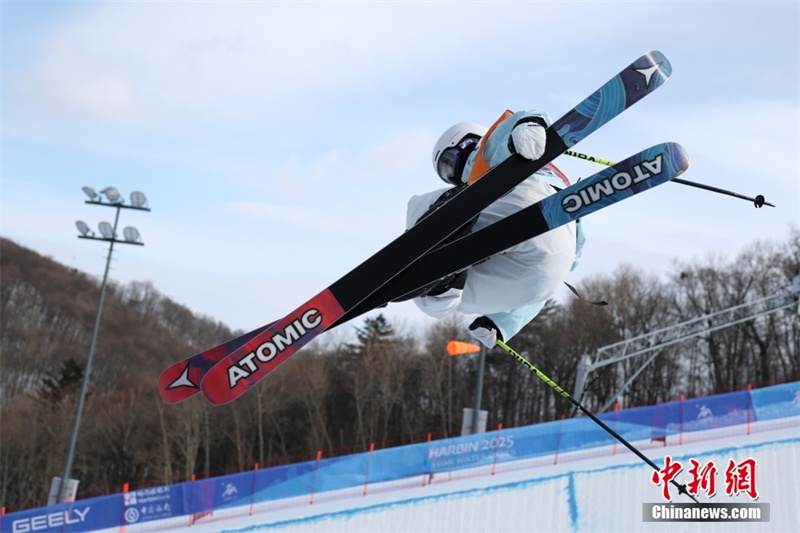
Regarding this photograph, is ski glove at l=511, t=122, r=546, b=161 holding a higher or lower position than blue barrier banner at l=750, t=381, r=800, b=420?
lower

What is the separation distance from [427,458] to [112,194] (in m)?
9.67

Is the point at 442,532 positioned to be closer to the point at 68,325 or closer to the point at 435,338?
the point at 435,338

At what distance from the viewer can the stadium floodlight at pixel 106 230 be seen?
18.9 m

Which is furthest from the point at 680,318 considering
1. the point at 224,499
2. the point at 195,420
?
the point at 224,499

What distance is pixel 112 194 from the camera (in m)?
19.1

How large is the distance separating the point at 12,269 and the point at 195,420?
5961 centimetres

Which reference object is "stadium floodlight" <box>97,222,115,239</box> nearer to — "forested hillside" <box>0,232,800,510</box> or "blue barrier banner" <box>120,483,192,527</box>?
"blue barrier banner" <box>120,483,192,527</box>

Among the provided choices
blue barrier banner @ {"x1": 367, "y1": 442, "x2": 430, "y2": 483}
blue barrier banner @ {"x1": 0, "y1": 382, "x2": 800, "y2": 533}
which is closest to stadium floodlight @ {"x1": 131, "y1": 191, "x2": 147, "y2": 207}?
blue barrier banner @ {"x1": 0, "y1": 382, "x2": 800, "y2": 533}

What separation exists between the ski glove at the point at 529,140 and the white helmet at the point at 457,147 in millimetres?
564

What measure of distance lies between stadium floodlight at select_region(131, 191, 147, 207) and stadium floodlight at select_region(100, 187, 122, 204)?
0.31 meters

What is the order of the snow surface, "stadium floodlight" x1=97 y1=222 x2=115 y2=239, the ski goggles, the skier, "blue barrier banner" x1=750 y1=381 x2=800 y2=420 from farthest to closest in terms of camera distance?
"stadium floodlight" x1=97 y1=222 x2=115 y2=239, "blue barrier banner" x1=750 y1=381 x2=800 y2=420, the snow surface, the ski goggles, the skier

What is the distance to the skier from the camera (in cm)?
377

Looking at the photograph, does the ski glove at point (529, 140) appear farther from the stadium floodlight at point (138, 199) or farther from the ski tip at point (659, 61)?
the stadium floodlight at point (138, 199)

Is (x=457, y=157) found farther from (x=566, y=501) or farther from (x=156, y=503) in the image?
(x=156, y=503)
